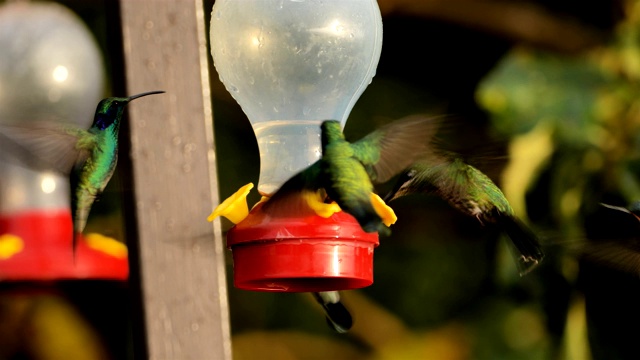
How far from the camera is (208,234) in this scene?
3.11 meters


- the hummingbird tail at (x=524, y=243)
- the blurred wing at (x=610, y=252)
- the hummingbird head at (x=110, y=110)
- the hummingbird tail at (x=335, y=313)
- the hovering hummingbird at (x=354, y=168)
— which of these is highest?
the hummingbird head at (x=110, y=110)

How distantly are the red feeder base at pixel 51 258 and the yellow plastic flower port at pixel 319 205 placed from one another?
1.12 metres

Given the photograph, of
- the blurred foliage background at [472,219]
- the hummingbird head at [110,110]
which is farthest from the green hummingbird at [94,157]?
the blurred foliage background at [472,219]

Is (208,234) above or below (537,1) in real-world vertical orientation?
below

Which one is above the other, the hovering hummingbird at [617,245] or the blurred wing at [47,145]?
the blurred wing at [47,145]

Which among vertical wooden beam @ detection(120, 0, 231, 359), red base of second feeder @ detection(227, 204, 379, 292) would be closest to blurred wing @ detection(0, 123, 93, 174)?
vertical wooden beam @ detection(120, 0, 231, 359)

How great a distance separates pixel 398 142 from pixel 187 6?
61 centimetres

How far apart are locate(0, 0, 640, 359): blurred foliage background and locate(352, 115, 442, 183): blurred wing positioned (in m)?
2.38

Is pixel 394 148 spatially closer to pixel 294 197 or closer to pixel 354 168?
pixel 354 168

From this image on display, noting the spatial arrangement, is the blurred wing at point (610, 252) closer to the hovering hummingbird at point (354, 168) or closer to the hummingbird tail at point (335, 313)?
the hummingbird tail at point (335, 313)

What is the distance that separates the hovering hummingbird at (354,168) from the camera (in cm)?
292

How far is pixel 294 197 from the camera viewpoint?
117 inches

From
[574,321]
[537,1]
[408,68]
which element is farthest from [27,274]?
[537,1]

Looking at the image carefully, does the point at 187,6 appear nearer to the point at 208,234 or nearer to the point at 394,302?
the point at 208,234
